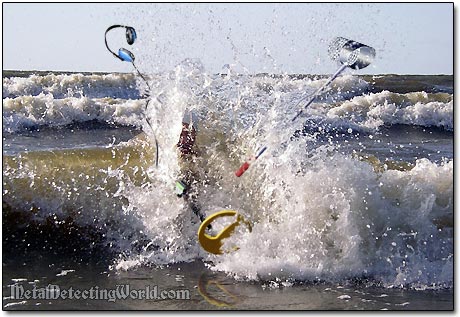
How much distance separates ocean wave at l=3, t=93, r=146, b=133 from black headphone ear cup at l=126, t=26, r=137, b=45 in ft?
17.5

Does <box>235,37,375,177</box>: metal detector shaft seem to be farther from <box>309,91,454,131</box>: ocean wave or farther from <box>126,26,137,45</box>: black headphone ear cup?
<box>309,91,454,131</box>: ocean wave

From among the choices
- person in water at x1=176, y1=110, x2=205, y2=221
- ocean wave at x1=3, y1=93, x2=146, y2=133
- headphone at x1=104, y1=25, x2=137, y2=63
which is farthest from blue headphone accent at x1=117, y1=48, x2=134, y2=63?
ocean wave at x1=3, y1=93, x2=146, y2=133

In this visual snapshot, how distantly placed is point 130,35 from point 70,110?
6962 millimetres

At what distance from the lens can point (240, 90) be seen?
15.8 ft

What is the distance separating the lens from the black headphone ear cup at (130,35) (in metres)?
3.41

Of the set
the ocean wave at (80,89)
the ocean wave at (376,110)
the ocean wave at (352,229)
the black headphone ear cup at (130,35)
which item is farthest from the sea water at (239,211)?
the ocean wave at (80,89)

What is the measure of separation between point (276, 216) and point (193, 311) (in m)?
1.07

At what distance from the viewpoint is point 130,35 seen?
3.43 metres

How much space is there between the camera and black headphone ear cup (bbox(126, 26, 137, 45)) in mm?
3410

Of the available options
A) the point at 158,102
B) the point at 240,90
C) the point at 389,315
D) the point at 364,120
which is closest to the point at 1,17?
the point at 158,102

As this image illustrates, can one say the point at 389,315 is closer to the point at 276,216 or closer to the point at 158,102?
the point at 276,216

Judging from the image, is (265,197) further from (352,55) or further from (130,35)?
(130,35)

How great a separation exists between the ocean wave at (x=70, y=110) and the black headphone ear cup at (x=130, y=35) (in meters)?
5.33

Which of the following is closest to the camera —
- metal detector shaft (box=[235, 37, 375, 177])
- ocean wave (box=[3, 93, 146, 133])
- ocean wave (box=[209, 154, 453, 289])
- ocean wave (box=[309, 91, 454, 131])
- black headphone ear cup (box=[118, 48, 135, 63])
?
metal detector shaft (box=[235, 37, 375, 177])
